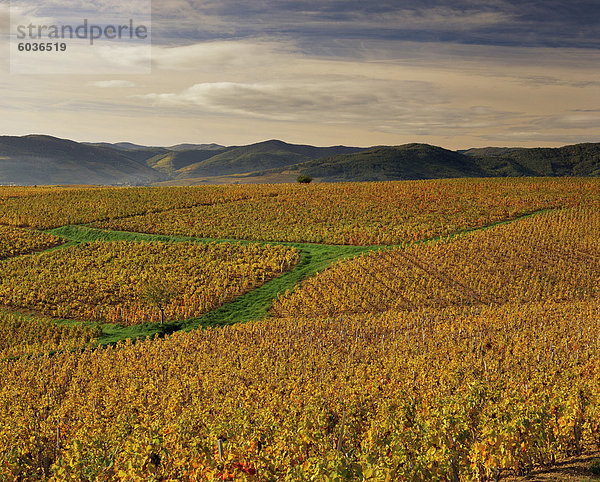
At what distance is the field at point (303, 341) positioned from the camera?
12359mm

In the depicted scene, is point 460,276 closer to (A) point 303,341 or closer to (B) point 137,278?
(A) point 303,341

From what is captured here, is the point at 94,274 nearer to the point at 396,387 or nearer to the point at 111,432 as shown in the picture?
the point at 111,432

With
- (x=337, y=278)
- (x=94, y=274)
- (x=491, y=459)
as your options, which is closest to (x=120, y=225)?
(x=94, y=274)

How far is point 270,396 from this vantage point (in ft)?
61.1

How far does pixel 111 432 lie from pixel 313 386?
7.99 metres

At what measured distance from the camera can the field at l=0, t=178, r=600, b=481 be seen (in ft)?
40.5

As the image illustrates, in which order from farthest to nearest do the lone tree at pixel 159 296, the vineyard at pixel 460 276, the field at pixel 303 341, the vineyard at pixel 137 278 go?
the vineyard at pixel 137 278 < the lone tree at pixel 159 296 < the vineyard at pixel 460 276 < the field at pixel 303 341

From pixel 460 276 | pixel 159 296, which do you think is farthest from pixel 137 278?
pixel 460 276

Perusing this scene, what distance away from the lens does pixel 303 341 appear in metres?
27.5

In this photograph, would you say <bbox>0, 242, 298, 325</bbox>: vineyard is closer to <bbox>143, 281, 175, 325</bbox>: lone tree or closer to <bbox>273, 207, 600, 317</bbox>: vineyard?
<bbox>143, 281, 175, 325</bbox>: lone tree

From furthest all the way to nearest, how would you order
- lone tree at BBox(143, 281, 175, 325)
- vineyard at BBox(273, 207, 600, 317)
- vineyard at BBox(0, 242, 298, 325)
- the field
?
vineyard at BBox(0, 242, 298, 325) < lone tree at BBox(143, 281, 175, 325) < vineyard at BBox(273, 207, 600, 317) < the field

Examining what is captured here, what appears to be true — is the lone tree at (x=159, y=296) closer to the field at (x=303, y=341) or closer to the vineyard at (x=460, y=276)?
the field at (x=303, y=341)

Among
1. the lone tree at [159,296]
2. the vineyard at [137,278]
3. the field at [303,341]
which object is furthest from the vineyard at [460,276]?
the lone tree at [159,296]

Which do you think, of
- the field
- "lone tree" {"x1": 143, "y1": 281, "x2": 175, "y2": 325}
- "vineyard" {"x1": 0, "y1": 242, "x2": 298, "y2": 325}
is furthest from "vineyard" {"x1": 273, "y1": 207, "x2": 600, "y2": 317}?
"lone tree" {"x1": 143, "y1": 281, "x2": 175, "y2": 325}
